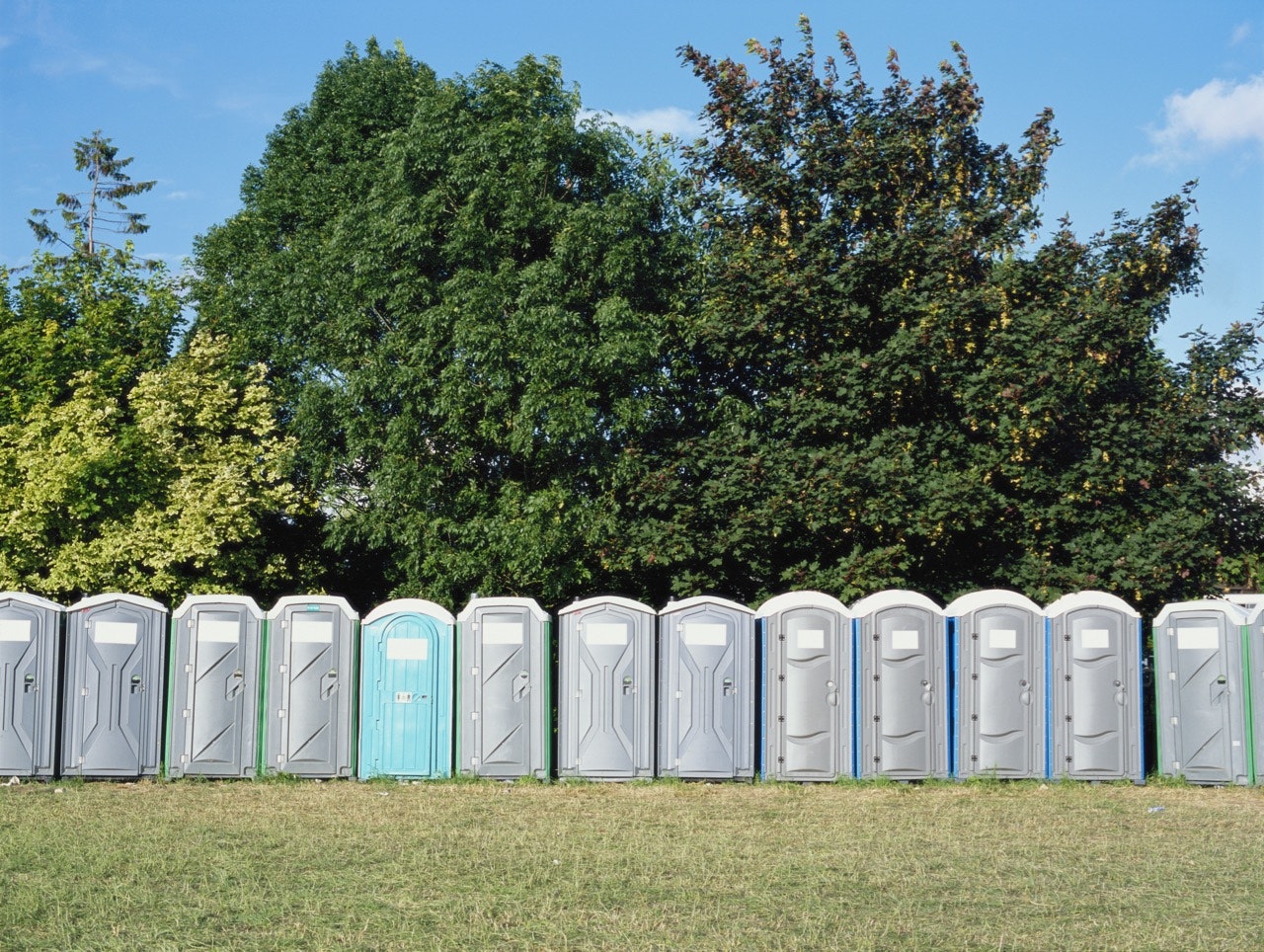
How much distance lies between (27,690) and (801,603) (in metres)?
6.93

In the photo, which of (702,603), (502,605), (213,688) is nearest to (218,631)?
(213,688)

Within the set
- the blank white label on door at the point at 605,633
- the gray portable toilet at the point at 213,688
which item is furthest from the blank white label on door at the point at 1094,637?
the gray portable toilet at the point at 213,688

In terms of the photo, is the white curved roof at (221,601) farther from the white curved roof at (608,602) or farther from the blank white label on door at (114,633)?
the white curved roof at (608,602)

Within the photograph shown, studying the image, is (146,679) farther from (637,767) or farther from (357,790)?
(637,767)

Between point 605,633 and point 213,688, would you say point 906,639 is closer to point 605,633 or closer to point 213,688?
point 605,633

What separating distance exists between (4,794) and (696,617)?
5.95 meters

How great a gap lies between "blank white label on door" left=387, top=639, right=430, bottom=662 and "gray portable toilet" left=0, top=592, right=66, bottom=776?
2.98 meters

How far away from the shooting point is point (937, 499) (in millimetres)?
13734

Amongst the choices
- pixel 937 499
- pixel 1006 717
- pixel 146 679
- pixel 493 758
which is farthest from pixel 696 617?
pixel 146 679

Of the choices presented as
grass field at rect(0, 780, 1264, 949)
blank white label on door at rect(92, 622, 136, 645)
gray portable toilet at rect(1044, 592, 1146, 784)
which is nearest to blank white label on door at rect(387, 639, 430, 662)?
grass field at rect(0, 780, 1264, 949)

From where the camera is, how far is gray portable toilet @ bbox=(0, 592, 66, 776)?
→ 11102mm

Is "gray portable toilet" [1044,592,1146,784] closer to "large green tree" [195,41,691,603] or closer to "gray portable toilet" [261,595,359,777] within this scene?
"large green tree" [195,41,691,603]

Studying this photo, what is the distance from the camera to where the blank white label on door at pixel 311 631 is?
11328mm

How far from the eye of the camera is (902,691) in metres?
11.2
